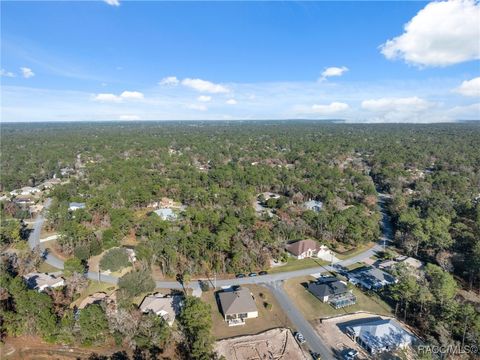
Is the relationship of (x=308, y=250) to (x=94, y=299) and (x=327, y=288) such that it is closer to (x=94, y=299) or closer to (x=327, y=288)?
(x=327, y=288)

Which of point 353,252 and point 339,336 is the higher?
point 353,252

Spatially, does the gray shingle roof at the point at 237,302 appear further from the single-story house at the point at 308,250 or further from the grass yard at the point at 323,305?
the single-story house at the point at 308,250

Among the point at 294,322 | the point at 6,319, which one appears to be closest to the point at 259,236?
the point at 294,322

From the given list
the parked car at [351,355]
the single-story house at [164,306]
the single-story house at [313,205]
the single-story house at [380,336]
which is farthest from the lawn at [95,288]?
the single-story house at [313,205]

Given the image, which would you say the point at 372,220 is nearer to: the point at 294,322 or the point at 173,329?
the point at 294,322

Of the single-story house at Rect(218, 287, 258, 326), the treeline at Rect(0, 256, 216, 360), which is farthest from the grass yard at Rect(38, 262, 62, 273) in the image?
the single-story house at Rect(218, 287, 258, 326)

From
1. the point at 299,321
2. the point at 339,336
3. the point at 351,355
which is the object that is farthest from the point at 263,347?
the point at 351,355

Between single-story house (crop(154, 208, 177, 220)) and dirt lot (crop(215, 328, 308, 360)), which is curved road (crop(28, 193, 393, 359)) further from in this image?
single-story house (crop(154, 208, 177, 220))

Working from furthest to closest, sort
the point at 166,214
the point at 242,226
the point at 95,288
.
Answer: the point at 166,214 → the point at 242,226 → the point at 95,288
